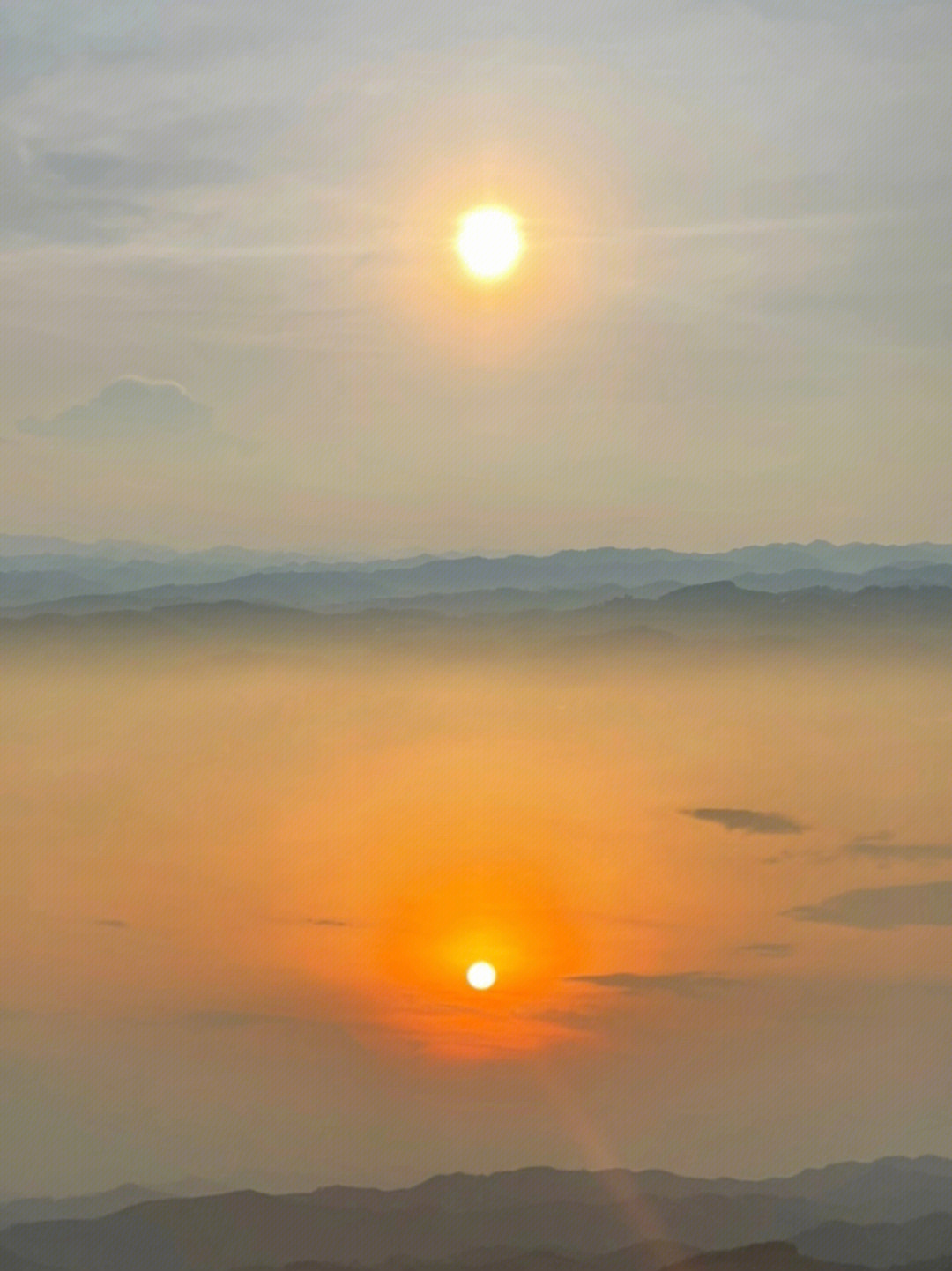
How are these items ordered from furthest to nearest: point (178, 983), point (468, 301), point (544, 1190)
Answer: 1. point (468, 301)
2. point (178, 983)
3. point (544, 1190)

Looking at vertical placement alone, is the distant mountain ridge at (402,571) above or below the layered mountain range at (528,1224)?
above

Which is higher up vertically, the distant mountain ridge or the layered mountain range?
the distant mountain ridge

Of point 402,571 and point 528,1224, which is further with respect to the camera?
point 402,571

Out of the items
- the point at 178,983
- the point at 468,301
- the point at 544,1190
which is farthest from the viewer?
the point at 468,301

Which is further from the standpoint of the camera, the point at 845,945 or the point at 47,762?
the point at 47,762

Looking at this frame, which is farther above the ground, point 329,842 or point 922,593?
point 922,593

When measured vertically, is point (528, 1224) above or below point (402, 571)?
below

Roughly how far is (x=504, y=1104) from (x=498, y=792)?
87 centimetres

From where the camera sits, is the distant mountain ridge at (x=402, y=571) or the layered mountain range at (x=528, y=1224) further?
the distant mountain ridge at (x=402, y=571)

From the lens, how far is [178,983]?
4.19 metres

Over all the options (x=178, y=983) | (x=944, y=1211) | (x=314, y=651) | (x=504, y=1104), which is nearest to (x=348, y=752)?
(x=314, y=651)

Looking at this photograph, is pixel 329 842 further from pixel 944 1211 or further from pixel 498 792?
pixel 944 1211

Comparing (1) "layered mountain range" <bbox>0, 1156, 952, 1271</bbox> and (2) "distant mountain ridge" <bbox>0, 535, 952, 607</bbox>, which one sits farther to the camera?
(2) "distant mountain ridge" <bbox>0, 535, 952, 607</bbox>

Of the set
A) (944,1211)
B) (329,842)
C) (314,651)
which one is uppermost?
(314,651)
